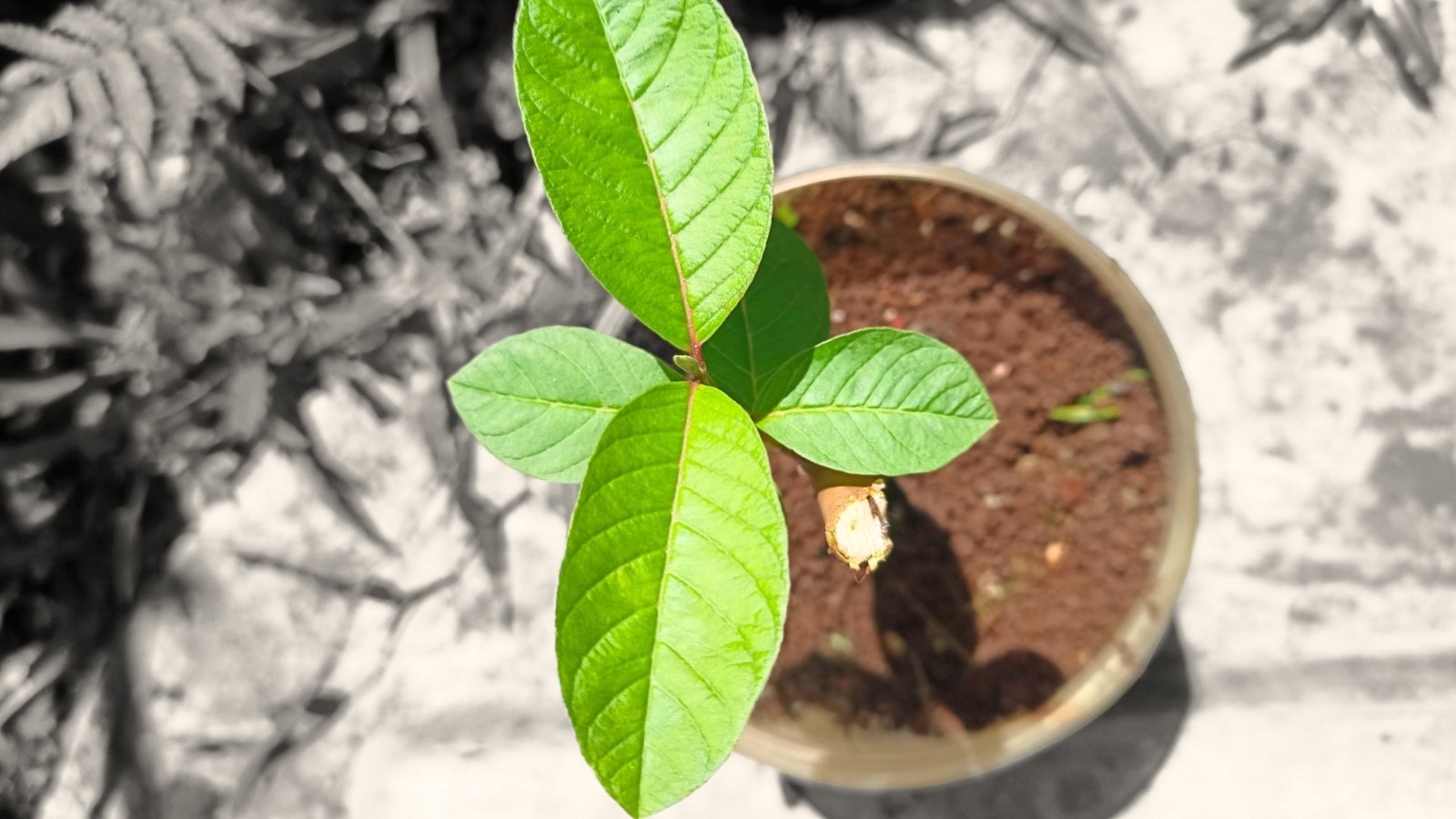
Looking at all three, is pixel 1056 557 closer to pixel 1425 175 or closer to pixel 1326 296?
pixel 1326 296

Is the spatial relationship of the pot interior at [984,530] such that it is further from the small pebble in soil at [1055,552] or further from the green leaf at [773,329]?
the green leaf at [773,329]

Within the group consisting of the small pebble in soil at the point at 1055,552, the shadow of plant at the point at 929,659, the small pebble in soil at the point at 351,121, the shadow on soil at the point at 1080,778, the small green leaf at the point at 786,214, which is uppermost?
the small green leaf at the point at 786,214

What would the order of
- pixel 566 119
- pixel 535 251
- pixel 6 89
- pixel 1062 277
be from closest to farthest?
pixel 566 119, pixel 1062 277, pixel 6 89, pixel 535 251

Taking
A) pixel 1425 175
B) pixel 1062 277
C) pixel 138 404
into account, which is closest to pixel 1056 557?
pixel 1062 277

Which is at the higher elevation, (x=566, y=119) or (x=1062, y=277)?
(x=566, y=119)

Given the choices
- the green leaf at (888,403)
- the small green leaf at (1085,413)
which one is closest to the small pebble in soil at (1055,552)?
the small green leaf at (1085,413)

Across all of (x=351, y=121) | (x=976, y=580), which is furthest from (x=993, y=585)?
(x=351, y=121)

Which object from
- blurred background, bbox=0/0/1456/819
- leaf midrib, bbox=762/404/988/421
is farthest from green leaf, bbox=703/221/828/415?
blurred background, bbox=0/0/1456/819
